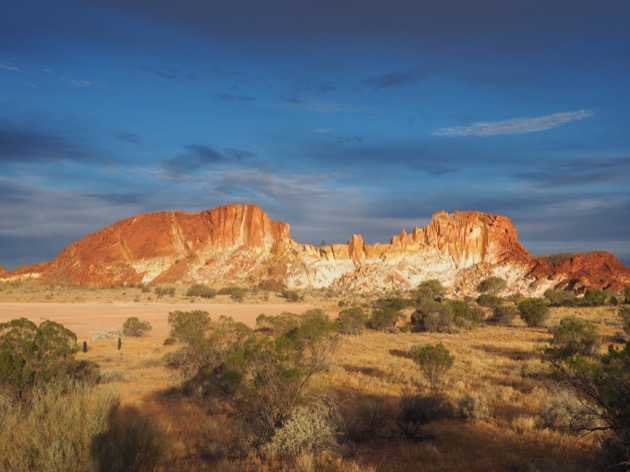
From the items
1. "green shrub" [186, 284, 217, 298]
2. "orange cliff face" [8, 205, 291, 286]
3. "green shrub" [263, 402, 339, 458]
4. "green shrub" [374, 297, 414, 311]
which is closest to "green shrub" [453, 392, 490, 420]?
"green shrub" [263, 402, 339, 458]

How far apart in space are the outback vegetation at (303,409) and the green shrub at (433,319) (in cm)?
966

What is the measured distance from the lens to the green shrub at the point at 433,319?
2761cm

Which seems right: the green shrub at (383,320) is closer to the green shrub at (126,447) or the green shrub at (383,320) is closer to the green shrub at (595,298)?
the green shrub at (126,447)

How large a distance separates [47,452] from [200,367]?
9.59 m

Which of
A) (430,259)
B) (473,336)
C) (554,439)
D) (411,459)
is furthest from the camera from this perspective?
(430,259)

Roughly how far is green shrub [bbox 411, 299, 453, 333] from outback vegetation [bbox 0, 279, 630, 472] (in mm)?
9662

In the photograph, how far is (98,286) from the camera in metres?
92.6

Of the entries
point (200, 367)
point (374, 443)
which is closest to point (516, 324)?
point (200, 367)

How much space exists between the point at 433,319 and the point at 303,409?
2118 cm

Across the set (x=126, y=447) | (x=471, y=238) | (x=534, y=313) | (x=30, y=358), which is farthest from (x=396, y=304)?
(x=471, y=238)

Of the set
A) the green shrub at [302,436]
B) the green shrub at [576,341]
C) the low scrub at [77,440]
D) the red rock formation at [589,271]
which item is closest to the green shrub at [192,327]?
the green shrub at [302,436]

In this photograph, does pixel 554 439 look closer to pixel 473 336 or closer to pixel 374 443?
pixel 374 443

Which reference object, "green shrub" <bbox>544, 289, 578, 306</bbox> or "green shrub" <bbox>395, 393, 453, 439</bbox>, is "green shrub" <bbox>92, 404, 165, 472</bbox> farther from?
"green shrub" <bbox>544, 289, 578, 306</bbox>

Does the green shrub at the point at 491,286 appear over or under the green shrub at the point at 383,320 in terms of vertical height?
over
